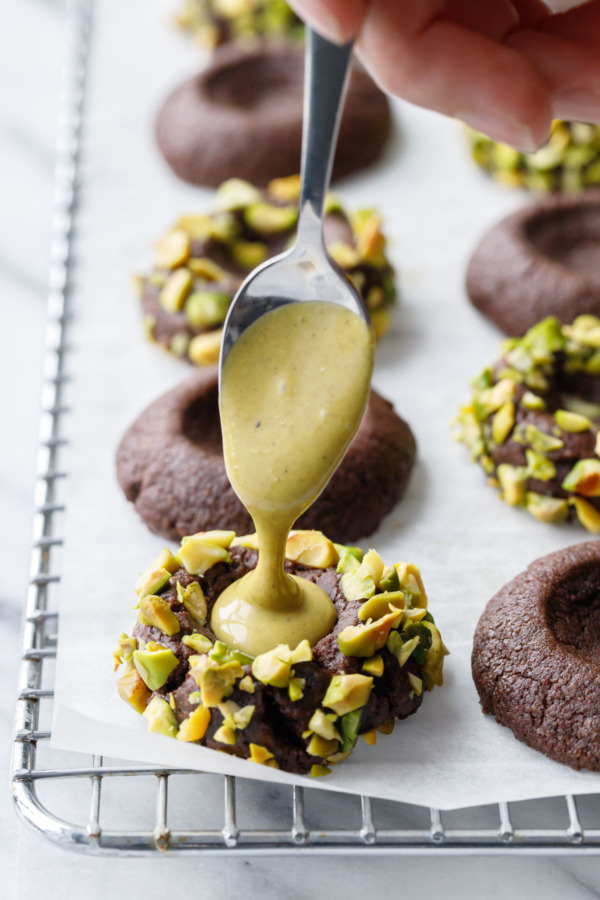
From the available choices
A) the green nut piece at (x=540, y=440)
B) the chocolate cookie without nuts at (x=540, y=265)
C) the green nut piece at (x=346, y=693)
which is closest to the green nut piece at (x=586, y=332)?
the chocolate cookie without nuts at (x=540, y=265)

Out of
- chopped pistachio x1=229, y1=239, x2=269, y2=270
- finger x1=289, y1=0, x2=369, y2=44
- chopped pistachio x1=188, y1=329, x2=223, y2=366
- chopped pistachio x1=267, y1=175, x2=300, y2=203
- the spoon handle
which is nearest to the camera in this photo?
finger x1=289, y1=0, x2=369, y2=44

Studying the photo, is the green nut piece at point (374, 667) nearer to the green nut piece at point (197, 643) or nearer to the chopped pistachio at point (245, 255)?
the green nut piece at point (197, 643)

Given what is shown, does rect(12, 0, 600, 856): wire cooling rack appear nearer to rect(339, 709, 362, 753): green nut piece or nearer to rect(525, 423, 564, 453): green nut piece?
rect(339, 709, 362, 753): green nut piece

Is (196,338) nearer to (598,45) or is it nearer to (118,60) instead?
(598,45)

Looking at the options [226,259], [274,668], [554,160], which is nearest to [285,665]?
[274,668]

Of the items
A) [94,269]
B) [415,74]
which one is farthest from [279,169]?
[415,74]

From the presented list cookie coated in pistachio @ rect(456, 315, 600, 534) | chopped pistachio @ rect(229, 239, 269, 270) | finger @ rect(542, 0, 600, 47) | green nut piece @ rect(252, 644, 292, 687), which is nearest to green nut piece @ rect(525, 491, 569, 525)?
cookie coated in pistachio @ rect(456, 315, 600, 534)
